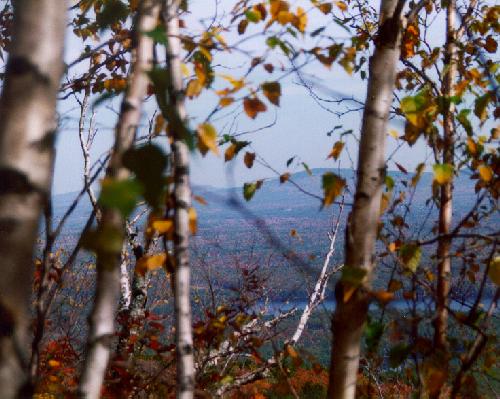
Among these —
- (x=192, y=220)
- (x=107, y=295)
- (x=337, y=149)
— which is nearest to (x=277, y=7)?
(x=337, y=149)

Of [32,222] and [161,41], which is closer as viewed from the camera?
[32,222]

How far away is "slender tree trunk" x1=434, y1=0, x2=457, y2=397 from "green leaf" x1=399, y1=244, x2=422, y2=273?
0.25ft

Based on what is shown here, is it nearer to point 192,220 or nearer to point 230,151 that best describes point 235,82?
point 192,220

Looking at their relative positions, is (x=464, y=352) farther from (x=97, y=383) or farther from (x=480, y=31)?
(x=480, y=31)

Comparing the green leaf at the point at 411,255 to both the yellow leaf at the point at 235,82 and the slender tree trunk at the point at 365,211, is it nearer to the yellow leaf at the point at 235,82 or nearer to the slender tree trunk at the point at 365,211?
the slender tree trunk at the point at 365,211

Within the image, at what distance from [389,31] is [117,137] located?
1030mm

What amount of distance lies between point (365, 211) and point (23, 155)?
1.07 meters

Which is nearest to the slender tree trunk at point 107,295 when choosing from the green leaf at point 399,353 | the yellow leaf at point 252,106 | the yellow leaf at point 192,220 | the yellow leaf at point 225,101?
the yellow leaf at point 192,220

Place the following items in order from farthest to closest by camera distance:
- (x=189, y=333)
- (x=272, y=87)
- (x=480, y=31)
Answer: (x=480, y=31) < (x=272, y=87) < (x=189, y=333)

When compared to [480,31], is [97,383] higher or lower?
lower

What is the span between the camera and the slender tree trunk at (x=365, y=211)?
1.55 meters

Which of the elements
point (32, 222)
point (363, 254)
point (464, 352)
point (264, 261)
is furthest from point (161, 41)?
point (264, 261)

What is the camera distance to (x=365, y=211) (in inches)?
62.1

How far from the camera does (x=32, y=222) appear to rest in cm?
76
